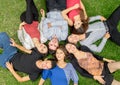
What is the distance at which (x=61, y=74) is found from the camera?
8.02 m

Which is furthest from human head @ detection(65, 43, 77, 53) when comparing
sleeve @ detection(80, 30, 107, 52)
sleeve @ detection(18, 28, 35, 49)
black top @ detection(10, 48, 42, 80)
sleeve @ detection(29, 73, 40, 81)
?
sleeve @ detection(29, 73, 40, 81)

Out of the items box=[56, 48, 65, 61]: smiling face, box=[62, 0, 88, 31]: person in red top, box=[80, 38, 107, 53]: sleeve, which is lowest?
box=[80, 38, 107, 53]: sleeve

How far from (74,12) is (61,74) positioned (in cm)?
128

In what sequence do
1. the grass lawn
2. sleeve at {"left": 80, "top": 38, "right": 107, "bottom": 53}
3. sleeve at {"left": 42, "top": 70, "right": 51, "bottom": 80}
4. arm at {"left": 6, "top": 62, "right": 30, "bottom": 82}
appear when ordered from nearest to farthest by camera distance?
sleeve at {"left": 42, "top": 70, "right": 51, "bottom": 80} → arm at {"left": 6, "top": 62, "right": 30, "bottom": 82} → sleeve at {"left": 80, "top": 38, "right": 107, "bottom": 53} → the grass lawn

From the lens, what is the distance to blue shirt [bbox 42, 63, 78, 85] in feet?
26.2

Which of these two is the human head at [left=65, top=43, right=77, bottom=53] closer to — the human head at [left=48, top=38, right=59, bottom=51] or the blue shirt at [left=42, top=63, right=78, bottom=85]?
the human head at [left=48, top=38, right=59, bottom=51]

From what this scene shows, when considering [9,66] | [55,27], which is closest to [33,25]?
[55,27]

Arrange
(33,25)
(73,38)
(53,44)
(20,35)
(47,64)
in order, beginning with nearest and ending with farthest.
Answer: (47,64) < (53,44) < (73,38) < (33,25) < (20,35)

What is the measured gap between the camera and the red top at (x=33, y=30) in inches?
317

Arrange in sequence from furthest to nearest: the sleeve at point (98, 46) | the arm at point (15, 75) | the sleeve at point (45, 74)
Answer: the sleeve at point (98, 46)
the arm at point (15, 75)
the sleeve at point (45, 74)

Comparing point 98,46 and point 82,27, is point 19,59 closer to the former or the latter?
point 82,27

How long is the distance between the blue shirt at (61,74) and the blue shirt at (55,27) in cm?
62

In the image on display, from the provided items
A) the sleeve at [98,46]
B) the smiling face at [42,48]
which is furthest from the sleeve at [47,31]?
the sleeve at [98,46]

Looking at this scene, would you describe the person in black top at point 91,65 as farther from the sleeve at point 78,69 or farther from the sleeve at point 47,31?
the sleeve at point 47,31
